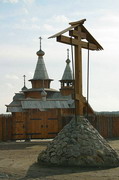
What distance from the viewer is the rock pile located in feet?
30.9

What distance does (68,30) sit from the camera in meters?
10.2

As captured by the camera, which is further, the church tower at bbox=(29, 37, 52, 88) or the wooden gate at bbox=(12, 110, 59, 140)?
the church tower at bbox=(29, 37, 52, 88)

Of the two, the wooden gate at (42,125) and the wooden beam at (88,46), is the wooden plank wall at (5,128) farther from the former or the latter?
the wooden beam at (88,46)

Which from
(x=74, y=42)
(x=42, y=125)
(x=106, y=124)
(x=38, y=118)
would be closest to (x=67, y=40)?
(x=74, y=42)

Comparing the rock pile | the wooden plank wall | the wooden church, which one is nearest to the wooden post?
the rock pile

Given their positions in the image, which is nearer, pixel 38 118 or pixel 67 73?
pixel 38 118

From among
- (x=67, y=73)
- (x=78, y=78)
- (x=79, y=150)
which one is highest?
(x=67, y=73)

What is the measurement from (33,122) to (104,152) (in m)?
10.7

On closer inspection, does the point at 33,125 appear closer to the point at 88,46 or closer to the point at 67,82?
the point at 88,46

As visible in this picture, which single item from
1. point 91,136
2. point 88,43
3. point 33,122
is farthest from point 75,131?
point 33,122

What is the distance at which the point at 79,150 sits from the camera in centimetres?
951

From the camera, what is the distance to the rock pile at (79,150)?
941 cm

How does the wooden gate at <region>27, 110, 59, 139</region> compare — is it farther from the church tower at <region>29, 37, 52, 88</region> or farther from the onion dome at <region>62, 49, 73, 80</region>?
the onion dome at <region>62, 49, 73, 80</region>

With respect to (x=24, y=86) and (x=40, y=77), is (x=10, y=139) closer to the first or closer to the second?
(x=40, y=77)
